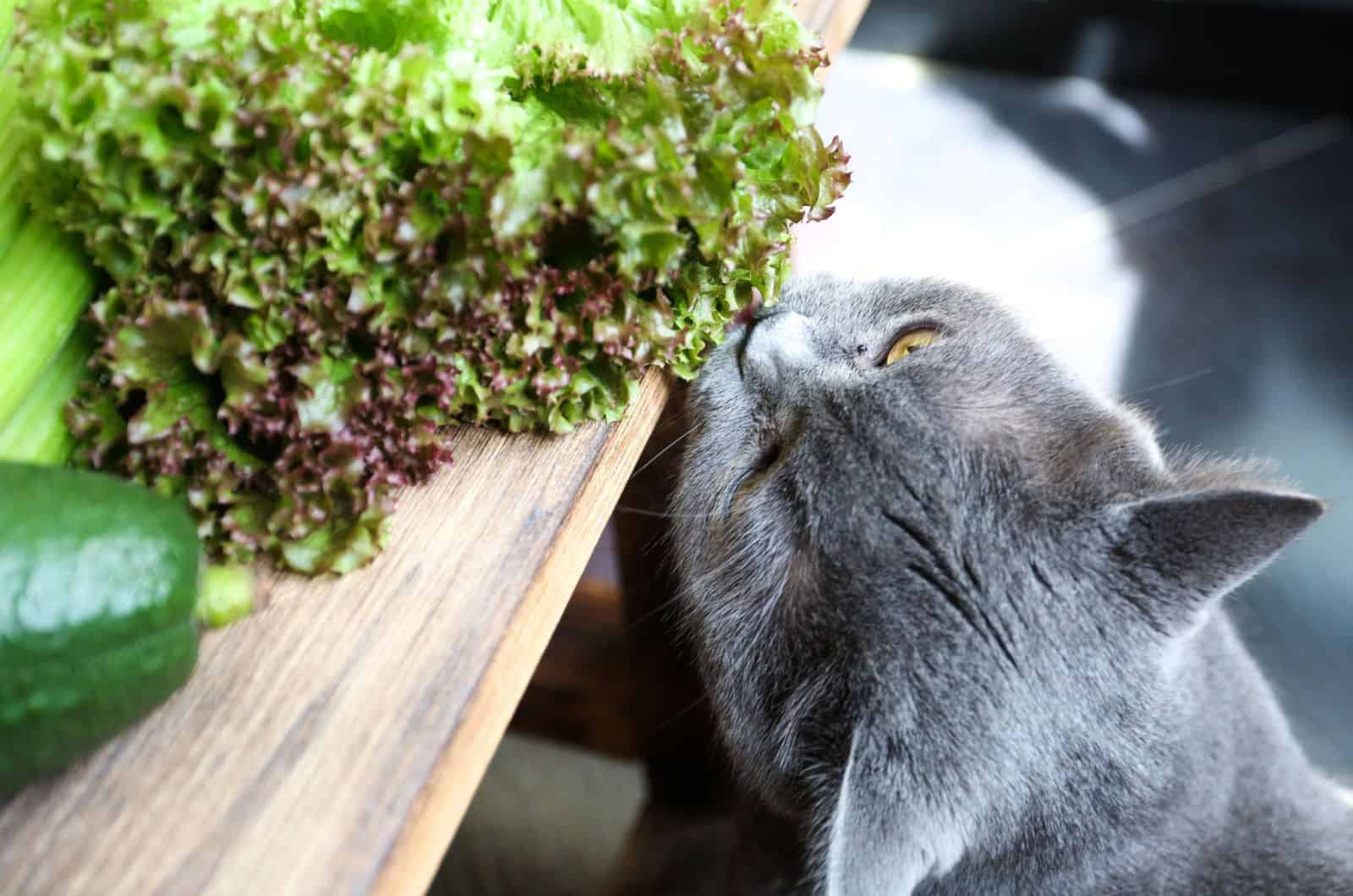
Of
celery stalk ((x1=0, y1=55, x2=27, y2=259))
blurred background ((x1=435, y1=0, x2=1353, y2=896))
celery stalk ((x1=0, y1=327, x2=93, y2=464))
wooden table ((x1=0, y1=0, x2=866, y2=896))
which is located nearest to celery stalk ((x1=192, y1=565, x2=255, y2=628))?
wooden table ((x1=0, y1=0, x2=866, y2=896))

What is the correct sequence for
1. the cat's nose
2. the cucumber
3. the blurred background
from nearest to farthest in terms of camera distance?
1. the cucumber
2. the cat's nose
3. the blurred background

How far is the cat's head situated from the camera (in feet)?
3.55

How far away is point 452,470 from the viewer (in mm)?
1100

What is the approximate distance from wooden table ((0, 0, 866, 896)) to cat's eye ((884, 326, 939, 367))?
1.29 feet

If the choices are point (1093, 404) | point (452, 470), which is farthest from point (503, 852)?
point (1093, 404)

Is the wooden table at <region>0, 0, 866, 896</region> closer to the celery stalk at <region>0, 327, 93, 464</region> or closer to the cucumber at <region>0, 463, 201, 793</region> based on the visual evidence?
the cucumber at <region>0, 463, 201, 793</region>

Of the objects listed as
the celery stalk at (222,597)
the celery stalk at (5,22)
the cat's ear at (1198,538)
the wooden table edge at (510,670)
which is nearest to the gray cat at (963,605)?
the cat's ear at (1198,538)

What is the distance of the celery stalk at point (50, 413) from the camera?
97 centimetres

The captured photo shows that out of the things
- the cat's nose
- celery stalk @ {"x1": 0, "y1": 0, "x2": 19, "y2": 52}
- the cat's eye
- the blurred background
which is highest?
celery stalk @ {"x1": 0, "y1": 0, "x2": 19, "y2": 52}

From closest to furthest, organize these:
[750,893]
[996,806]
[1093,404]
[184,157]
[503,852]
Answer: [184,157], [996,806], [1093,404], [750,893], [503,852]

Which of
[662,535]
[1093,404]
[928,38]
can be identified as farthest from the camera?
[928,38]

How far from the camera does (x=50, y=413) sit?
99cm

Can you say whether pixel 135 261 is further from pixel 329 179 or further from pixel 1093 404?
pixel 1093 404

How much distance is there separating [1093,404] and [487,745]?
78 cm
